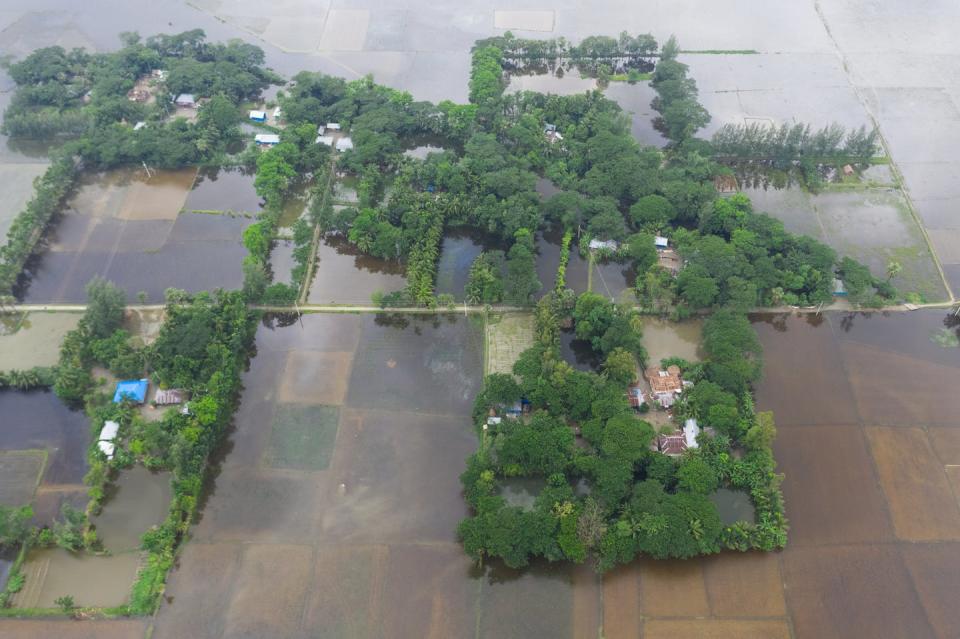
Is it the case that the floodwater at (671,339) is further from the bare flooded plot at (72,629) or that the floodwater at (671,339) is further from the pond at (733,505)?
the bare flooded plot at (72,629)

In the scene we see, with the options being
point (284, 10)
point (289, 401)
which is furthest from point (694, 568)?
point (284, 10)

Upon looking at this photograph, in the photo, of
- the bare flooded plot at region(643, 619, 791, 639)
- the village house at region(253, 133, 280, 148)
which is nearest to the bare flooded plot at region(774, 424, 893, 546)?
the bare flooded plot at region(643, 619, 791, 639)

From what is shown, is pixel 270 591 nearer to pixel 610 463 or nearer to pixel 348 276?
pixel 610 463

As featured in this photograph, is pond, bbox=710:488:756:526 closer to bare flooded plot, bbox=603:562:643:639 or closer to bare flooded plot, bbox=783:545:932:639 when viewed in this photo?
bare flooded plot, bbox=783:545:932:639

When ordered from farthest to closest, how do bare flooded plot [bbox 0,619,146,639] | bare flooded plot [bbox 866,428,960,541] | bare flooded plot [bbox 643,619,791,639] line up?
bare flooded plot [bbox 866,428,960,541] < bare flooded plot [bbox 643,619,791,639] < bare flooded plot [bbox 0,619,146,639]

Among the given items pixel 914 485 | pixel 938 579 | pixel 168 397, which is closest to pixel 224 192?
pixel 168 397

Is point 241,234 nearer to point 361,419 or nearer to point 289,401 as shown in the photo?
point 289,401
